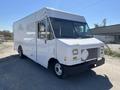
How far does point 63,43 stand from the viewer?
487 cm

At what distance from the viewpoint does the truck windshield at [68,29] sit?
555 centimetres

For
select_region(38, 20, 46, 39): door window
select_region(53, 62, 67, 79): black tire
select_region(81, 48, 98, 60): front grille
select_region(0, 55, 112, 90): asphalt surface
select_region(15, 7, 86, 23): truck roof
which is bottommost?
select_region(0, 55, 112, 90): asphalt surface

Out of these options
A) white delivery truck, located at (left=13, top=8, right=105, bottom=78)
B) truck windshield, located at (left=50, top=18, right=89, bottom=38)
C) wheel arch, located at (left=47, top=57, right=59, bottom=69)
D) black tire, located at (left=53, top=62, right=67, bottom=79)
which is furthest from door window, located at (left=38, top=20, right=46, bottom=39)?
black tire, located at (left=53, top=62, right=67, bottom=79)

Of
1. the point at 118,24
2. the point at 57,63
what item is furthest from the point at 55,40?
the point at 118,24

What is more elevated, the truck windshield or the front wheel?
the truck windshield

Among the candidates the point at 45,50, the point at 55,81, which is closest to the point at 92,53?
the point at 55,81

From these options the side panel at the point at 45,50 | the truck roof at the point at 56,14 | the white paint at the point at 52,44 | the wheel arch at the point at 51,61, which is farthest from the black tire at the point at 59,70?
the truck roof at the point at 56,14

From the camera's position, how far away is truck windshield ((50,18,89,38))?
18.2 feet

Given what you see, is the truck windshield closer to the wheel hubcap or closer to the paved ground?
the wheel hubcap

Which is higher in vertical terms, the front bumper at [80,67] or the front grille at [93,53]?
the front grille at [93,53]

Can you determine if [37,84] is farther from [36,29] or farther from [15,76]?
[36,29]

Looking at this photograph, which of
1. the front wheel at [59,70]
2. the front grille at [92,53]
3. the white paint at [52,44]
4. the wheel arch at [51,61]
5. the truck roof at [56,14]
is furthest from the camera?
the truck roof at [56,14]

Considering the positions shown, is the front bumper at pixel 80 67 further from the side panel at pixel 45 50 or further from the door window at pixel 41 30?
the door window at pixel 41 30

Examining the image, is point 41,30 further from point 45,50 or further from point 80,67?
point 80,67
